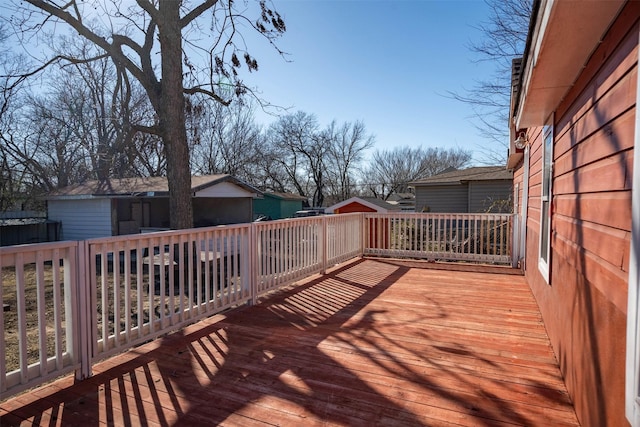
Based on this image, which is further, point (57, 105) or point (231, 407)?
point (57, 105)

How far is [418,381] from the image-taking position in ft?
8.09

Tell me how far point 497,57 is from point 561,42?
9632 mm

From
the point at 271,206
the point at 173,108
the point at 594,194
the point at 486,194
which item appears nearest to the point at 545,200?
the point at 594,194

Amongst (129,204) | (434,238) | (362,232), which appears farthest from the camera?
(129,204)

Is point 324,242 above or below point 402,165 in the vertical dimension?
below

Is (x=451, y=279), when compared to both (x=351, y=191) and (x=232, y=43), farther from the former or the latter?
(x=351, y=191)

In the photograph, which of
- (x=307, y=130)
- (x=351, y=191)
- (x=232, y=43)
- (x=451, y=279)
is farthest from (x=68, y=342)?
(x=351, y=191)

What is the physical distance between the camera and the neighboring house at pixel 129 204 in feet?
42.1

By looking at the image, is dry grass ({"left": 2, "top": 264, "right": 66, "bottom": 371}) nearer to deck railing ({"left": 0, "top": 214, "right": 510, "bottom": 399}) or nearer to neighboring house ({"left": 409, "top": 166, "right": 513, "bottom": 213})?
deck railing ({"left": 0, "top": 214, "right": 510, "bottom": 399})

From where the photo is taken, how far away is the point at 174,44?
6406 millimetres

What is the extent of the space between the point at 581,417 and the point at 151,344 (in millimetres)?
3057

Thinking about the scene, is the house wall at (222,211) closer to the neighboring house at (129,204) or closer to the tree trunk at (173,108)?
the neighboring house at (129,204)

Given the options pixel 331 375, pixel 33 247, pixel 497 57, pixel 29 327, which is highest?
pixel 497 57

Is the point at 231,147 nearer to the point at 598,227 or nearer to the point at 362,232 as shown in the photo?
the point at 362,232
